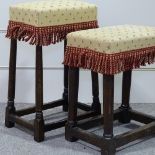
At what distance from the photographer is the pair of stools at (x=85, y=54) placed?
5.39ft

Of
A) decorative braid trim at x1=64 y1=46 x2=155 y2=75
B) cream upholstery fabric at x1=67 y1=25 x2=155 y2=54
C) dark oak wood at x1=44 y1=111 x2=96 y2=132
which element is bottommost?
dark oak wood at x1=44 y1=111 x2=96 y2=132

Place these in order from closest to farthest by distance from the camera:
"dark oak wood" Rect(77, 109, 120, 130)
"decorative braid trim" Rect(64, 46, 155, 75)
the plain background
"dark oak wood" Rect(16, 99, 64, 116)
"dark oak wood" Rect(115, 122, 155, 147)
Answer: "decorative braid trim" Rect(64, 46, 155, 75) → "dark oak wood" Rect(115, 122, 155, 147) → "dark oak wood" Rect(77, 109, 120, 130) → "dark oak wood" Rect(16, 99, 64, 116) → the plain background

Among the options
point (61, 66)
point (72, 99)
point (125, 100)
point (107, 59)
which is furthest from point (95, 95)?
point (107, 59)

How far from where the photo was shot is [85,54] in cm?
168

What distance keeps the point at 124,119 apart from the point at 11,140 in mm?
530

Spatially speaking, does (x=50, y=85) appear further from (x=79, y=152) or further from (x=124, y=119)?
(x=79, y=152)

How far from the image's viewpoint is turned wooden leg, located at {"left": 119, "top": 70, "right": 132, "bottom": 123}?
2029 mm

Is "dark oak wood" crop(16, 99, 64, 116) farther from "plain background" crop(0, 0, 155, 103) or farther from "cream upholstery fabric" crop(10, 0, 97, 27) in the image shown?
"cream upholstery fabric" crop(10, 0, 97, 27)

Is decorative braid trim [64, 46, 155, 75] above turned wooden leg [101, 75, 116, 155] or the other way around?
above

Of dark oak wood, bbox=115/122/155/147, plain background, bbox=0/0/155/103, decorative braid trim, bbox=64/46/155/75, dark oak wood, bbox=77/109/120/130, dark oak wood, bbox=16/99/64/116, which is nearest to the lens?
decorative braid trim, bbox=64/46/155/75

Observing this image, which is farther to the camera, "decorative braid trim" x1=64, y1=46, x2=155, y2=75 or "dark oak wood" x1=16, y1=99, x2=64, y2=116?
"dark oak wood" x1=16, y1=99, x2=64, y2=116

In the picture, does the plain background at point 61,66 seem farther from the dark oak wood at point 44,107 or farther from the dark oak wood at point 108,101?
the dark oak wood at point 108,101

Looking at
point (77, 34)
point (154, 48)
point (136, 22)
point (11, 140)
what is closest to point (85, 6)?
point (77, 34)

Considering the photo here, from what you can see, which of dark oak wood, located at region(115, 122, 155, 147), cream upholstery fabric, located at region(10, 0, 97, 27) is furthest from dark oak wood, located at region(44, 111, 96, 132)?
cream upholstery fabric, located at region(10, 0, 97, 27)
